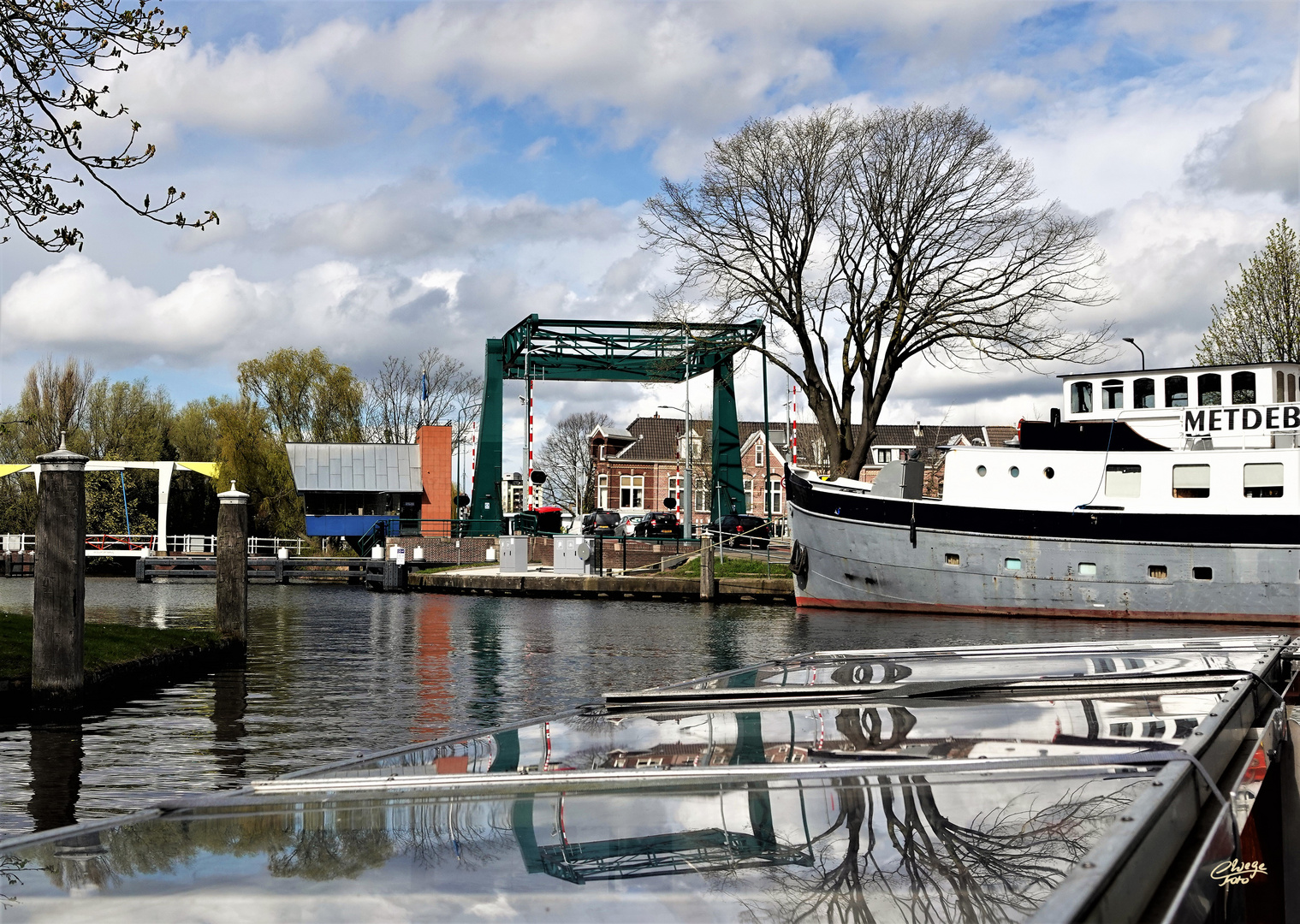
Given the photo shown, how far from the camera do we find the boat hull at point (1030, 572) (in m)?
21.7

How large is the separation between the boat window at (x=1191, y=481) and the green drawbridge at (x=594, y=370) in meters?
13.4

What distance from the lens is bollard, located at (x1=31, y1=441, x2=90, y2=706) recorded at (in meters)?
9.02

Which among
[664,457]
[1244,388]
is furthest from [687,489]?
[664,457]

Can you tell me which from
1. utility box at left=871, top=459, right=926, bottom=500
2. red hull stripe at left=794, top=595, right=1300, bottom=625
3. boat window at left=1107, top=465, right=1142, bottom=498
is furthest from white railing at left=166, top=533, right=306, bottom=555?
boat window at left=1107, top=465, right=1142, bottom=498

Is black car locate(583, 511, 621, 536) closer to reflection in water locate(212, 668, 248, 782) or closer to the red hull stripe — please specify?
the red hull stripe

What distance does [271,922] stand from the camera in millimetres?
1995

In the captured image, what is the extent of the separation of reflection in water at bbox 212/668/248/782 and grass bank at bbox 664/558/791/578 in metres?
18.6

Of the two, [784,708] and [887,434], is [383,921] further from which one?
[887,434]

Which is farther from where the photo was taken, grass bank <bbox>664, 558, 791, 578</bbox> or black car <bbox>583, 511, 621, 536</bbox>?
black car <bbox>583, 511, 621, 536</bbox>

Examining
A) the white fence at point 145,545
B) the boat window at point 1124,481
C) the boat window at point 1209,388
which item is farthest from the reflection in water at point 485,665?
the white fence at point 145,545

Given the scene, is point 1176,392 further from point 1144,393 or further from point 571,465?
point 571,465

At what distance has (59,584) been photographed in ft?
29.5

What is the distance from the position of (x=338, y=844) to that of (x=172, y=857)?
0.35 meters

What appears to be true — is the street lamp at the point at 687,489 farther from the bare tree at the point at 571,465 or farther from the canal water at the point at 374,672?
the bare tree at the point at 571,465
